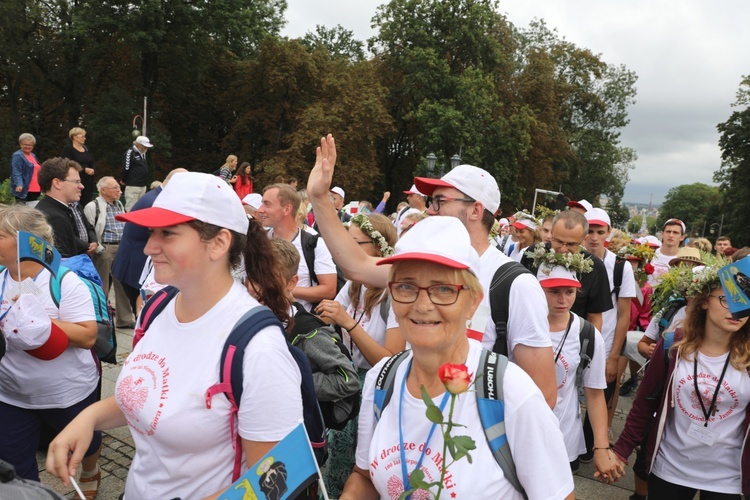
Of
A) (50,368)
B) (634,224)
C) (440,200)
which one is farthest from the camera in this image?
(634,224)

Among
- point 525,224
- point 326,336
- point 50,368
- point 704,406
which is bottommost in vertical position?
point 50,368

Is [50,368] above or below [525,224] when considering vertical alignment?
below

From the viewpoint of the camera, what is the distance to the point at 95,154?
24.4 metres

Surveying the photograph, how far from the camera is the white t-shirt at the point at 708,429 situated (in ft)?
9.65

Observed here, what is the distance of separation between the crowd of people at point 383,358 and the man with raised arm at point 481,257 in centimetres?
1

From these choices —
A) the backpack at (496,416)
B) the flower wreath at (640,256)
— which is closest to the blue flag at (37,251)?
the backpack at (496,416)

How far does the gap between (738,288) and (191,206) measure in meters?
2.71

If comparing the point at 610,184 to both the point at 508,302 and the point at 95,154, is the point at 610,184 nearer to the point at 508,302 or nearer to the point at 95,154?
the point at 95,154

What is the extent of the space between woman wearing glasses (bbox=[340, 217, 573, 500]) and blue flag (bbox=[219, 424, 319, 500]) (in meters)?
0.37

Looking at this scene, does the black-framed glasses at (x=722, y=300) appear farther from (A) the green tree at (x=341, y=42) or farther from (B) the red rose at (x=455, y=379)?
(A) the green tree at (x=341, y=42)

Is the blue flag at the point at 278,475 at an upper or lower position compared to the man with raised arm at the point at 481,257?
lower

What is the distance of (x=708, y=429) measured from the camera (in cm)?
297

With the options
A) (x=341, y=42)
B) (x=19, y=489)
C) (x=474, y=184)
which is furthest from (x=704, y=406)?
(x=341, y=42)

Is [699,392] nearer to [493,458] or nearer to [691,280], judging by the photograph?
[691,280]
